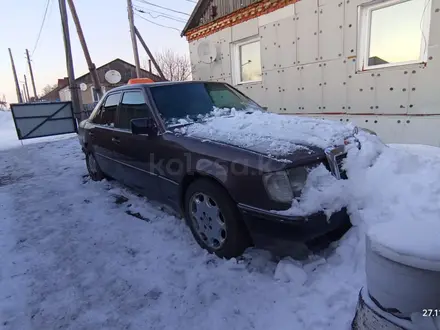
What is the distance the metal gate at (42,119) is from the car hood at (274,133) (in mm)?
9803

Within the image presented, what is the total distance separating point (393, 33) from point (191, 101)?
13.6ft

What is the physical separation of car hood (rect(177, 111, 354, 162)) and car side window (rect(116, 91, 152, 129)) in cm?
64

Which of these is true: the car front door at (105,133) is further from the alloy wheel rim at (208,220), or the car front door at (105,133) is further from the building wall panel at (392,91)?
the building wall panel at (392,91)

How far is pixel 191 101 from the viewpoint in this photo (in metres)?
3.45

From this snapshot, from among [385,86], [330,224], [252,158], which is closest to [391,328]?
[330,224]

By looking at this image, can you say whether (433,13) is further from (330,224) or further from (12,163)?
(12,163)

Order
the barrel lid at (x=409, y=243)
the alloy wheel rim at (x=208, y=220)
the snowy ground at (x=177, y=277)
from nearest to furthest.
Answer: the barrel lid at (x=409, y=243)
the snowy ground at (x=177, y=277)
the alloy wheel rim at (x=208, y=220)

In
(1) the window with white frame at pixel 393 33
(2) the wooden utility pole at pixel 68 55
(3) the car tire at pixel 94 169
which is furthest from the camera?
(2) the wooden utility pole at pixel 68 55

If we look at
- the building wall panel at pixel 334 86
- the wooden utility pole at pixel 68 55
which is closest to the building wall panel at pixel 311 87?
the building wall panel at pixel 334 86

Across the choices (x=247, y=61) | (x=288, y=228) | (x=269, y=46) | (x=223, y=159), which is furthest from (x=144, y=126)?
(x=247, y=61)

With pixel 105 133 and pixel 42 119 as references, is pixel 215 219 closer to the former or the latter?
pixel 105 133

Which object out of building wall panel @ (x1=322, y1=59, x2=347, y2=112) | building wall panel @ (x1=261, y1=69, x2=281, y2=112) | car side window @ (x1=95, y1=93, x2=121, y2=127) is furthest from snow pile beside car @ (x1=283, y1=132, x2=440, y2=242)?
building wall panel @ (x1=261, y1=69, x2=281, y2=112)

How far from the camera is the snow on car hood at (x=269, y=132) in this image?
2.38 metres

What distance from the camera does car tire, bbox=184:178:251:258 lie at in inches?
94.3
